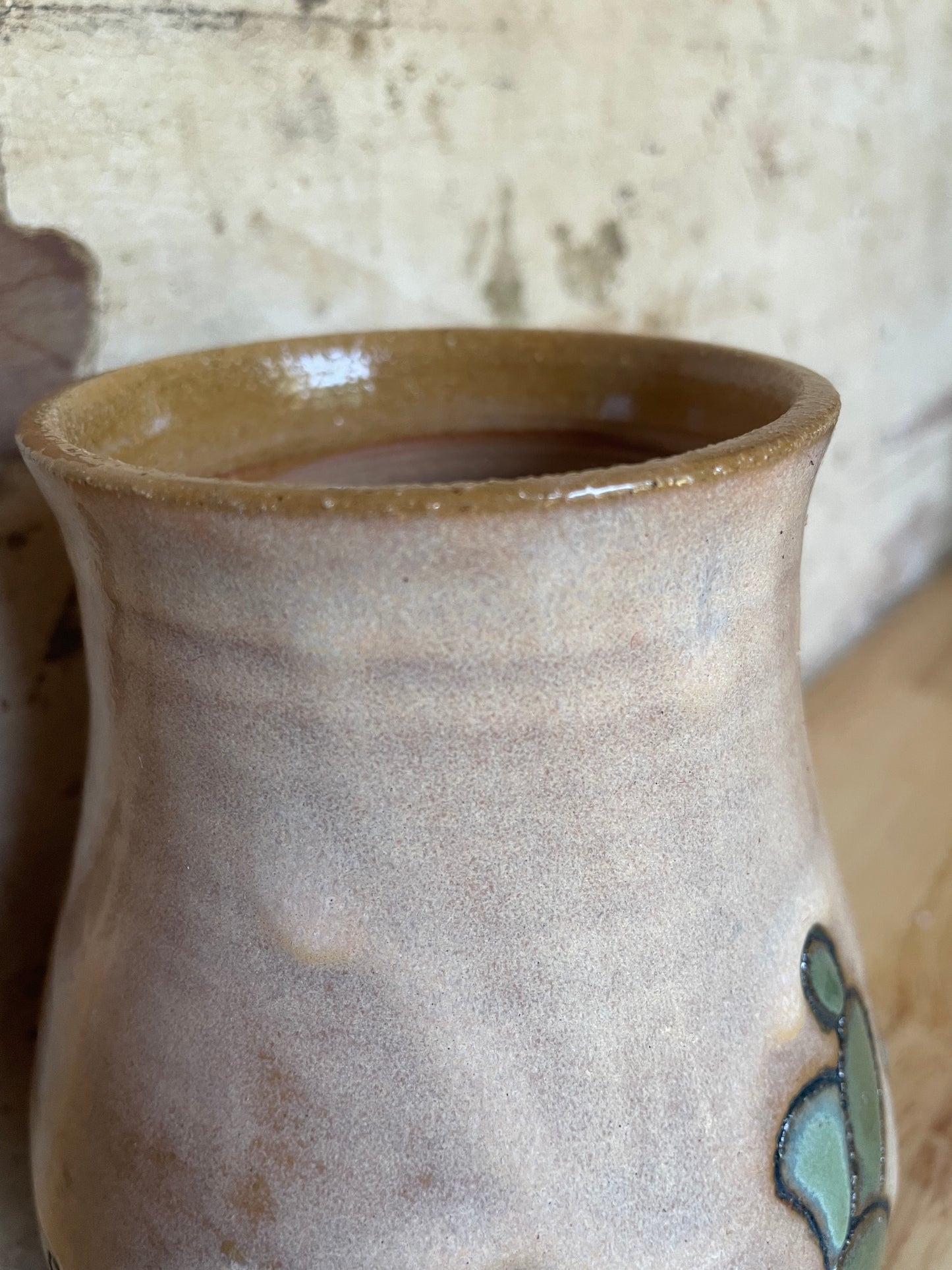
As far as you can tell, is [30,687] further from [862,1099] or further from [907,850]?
[907,850]

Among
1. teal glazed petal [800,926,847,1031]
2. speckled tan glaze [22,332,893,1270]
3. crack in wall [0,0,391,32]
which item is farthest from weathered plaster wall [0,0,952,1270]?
teal glazed petal [800,926,847,1031]

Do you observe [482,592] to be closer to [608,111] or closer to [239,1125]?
[239,1125]

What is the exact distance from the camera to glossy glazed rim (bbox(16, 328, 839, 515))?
0.84ft

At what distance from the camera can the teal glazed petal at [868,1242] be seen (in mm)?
354

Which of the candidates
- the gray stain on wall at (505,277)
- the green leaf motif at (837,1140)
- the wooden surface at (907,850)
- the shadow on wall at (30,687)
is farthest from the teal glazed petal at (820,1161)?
the gray stain on wall at (505,277)

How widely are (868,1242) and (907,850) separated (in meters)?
0.42

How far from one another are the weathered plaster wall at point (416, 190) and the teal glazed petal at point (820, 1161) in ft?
1.12

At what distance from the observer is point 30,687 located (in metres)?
0.49

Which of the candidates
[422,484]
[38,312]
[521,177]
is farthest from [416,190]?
[422,484]

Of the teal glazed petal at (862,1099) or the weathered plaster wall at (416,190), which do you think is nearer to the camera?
the teal glazed petal at (862,1099)

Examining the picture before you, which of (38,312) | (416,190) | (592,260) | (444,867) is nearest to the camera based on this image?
(444,867)

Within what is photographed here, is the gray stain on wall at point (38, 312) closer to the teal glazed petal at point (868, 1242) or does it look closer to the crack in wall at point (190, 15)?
the crack in wall at point (190, 15)

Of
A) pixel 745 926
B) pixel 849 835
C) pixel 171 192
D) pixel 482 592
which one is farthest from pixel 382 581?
pixel 849 835

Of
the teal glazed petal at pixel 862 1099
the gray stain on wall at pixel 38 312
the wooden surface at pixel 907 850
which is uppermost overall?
the gray stain on wall at pixel 38 312
